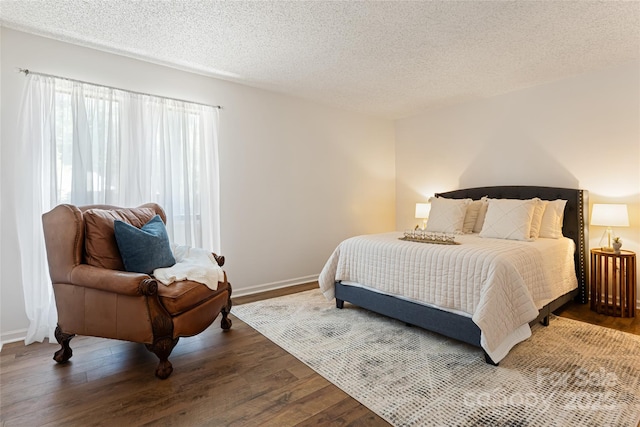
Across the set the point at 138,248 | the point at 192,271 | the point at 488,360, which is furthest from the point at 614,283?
the point at 138,248

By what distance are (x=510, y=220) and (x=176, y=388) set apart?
3.18 m

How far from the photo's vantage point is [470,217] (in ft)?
12.6

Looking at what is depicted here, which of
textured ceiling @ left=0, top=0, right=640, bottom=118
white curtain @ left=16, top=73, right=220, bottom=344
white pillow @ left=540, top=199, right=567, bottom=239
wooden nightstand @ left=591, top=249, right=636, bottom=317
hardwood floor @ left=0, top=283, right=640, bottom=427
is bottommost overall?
hardwood floor @ left=0, top=283, right=640, bottom=427

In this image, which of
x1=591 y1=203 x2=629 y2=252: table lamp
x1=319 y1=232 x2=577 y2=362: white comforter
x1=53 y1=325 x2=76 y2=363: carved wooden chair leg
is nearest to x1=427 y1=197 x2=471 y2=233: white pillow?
x1=319 y1=232 x2=577 y2=362: white comforter

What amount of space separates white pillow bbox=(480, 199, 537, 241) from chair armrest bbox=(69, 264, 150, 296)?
3119mm

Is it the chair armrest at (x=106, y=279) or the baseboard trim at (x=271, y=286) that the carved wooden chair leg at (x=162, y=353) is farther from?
the baseboard trim at (x=271, y=286)

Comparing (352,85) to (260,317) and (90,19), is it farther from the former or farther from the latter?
(260,317)

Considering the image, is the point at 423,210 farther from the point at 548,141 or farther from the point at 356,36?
the point at 356,36

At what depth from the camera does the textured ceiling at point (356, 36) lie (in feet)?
7.65

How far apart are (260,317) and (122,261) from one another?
1285mm

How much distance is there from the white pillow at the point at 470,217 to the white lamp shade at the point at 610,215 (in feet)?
3.44

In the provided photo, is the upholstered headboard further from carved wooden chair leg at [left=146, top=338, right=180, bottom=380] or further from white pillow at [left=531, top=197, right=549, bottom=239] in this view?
carved wooden chair leg at [left=146, top=338, right=180, bottom=380]

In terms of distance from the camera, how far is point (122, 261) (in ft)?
7.89

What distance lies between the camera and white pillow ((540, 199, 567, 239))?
332 centimetres
